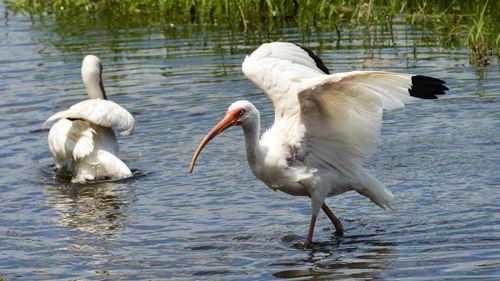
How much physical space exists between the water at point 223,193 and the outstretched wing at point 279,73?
87 cm

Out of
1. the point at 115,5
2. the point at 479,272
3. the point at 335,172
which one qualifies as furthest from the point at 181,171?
the point at 115,5

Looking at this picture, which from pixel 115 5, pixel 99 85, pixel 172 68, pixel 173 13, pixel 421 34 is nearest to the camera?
pixel 99 85

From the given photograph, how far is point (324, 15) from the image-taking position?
1462cm

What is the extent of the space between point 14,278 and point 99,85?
13.0 ft

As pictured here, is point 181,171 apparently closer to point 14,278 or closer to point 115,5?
point 14,278

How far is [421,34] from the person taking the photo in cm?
1281

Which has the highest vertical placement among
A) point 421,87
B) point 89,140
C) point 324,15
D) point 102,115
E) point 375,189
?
point 421,87

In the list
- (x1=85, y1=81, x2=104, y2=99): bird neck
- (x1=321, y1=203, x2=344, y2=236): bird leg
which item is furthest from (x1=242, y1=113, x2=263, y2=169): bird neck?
(x1=85, y1=81, x2=104, y2=99): bird neck

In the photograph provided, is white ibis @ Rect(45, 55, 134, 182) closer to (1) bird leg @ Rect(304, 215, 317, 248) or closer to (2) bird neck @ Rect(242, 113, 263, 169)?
(2) bird neck @ Rect(242, 113, 263, 169)

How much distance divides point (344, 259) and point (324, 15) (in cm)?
940

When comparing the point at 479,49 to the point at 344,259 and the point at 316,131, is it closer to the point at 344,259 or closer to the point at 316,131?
the point at 316,131

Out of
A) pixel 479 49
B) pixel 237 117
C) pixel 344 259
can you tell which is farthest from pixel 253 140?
pixel 479 49

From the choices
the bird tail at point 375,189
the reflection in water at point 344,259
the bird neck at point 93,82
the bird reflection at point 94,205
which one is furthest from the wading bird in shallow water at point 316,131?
the bird neck at point 93,82

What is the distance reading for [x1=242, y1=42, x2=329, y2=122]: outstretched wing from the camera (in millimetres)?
6621
